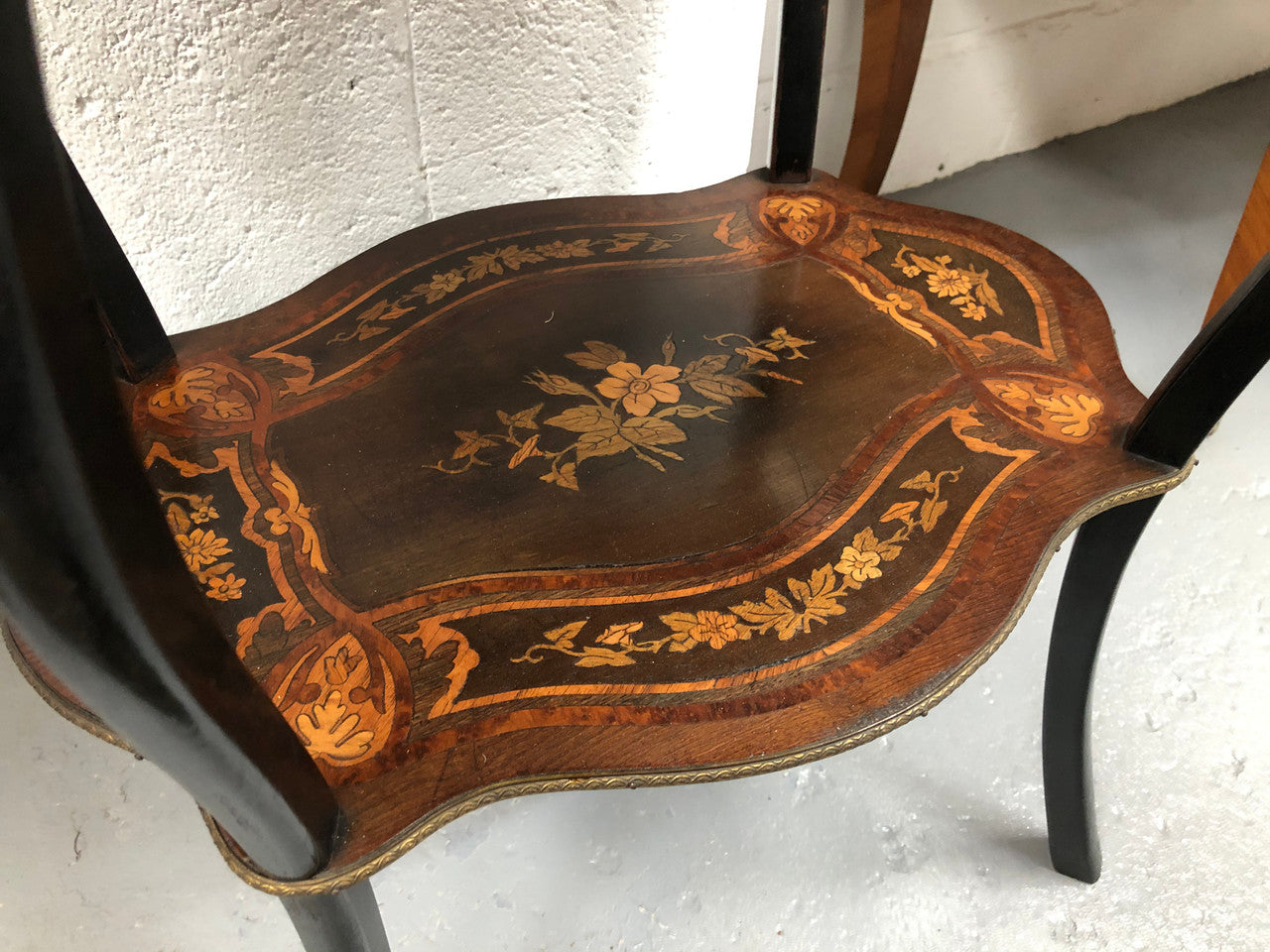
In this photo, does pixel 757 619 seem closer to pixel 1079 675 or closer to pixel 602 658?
pixel 602 658

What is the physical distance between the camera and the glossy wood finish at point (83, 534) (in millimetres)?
280

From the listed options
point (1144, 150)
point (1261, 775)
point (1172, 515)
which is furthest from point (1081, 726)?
point (1144, 150)

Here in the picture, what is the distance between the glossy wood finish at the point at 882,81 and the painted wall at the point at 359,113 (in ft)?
0.43

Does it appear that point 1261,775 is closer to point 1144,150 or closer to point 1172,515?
point 1172,515

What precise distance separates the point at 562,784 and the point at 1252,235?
117 centimetres

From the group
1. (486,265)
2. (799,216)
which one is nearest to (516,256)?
(486,265)

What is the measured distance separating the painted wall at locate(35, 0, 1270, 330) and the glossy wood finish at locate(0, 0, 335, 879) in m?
0.71

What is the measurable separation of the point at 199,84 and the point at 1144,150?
5.89ft

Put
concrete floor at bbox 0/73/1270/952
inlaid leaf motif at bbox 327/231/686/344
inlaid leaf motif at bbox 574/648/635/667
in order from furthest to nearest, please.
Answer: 1. concrete floor at bbox 0/73/1270/952
2. inlaid leaf motif at bbox 327/231/686/344
3. inlaid leaf motif at bbox 574/648/635/667

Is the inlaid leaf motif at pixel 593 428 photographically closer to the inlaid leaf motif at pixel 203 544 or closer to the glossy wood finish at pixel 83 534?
the inlaid leaf motif at pixel 203 544

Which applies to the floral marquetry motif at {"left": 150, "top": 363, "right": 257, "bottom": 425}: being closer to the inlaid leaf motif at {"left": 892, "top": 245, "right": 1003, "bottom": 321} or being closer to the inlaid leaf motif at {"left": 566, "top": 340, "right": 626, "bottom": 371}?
the inlaid leaf motif at {"left": 566, "top": 340, "right": 626, "bottom": 371}

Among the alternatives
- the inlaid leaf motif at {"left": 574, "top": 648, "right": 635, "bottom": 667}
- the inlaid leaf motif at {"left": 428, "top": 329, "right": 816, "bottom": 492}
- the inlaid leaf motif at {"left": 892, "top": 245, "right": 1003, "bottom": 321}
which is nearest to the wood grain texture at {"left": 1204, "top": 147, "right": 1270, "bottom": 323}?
the inlaid leaf motif at {"left": 892, "top": 245, "right": 1003, "bottom": 321}

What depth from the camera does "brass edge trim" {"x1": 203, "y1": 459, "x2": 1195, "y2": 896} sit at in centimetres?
48

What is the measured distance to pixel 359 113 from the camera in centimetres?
106
